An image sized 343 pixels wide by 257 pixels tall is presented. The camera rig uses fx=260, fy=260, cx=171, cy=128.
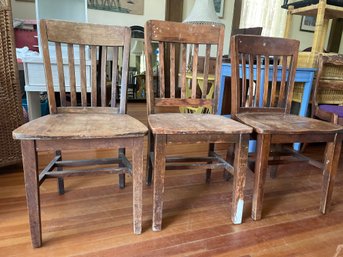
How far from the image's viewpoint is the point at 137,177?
3.31 ft

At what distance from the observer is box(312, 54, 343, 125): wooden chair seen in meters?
1.80

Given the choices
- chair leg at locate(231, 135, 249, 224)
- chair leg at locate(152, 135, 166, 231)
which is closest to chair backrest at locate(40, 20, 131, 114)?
chair leg at locate(152, 135, 166, 231)

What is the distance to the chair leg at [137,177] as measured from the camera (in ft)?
3.20

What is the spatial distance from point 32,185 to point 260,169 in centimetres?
92

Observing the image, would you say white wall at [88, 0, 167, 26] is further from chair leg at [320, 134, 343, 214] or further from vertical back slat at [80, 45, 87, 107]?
chair leg at [320, 134, 343, 214]

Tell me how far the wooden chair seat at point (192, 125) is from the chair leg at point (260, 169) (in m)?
0.10

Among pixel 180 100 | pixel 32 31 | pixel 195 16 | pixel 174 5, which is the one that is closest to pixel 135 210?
pixel 180 100

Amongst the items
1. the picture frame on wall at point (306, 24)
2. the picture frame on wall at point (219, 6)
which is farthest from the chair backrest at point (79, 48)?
the picture frame on wall at point (306, 24)

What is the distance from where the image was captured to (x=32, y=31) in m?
2.95

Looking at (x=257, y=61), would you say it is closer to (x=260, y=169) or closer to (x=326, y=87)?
(x=260, y=169)

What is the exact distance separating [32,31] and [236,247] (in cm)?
Answer: 308

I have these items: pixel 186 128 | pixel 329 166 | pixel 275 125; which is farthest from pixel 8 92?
pixel 329 166

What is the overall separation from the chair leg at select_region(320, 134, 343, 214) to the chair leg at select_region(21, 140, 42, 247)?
127cm

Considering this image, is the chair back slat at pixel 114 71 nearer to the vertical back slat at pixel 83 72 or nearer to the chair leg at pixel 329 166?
the vertical back slat at pixel 83 72
